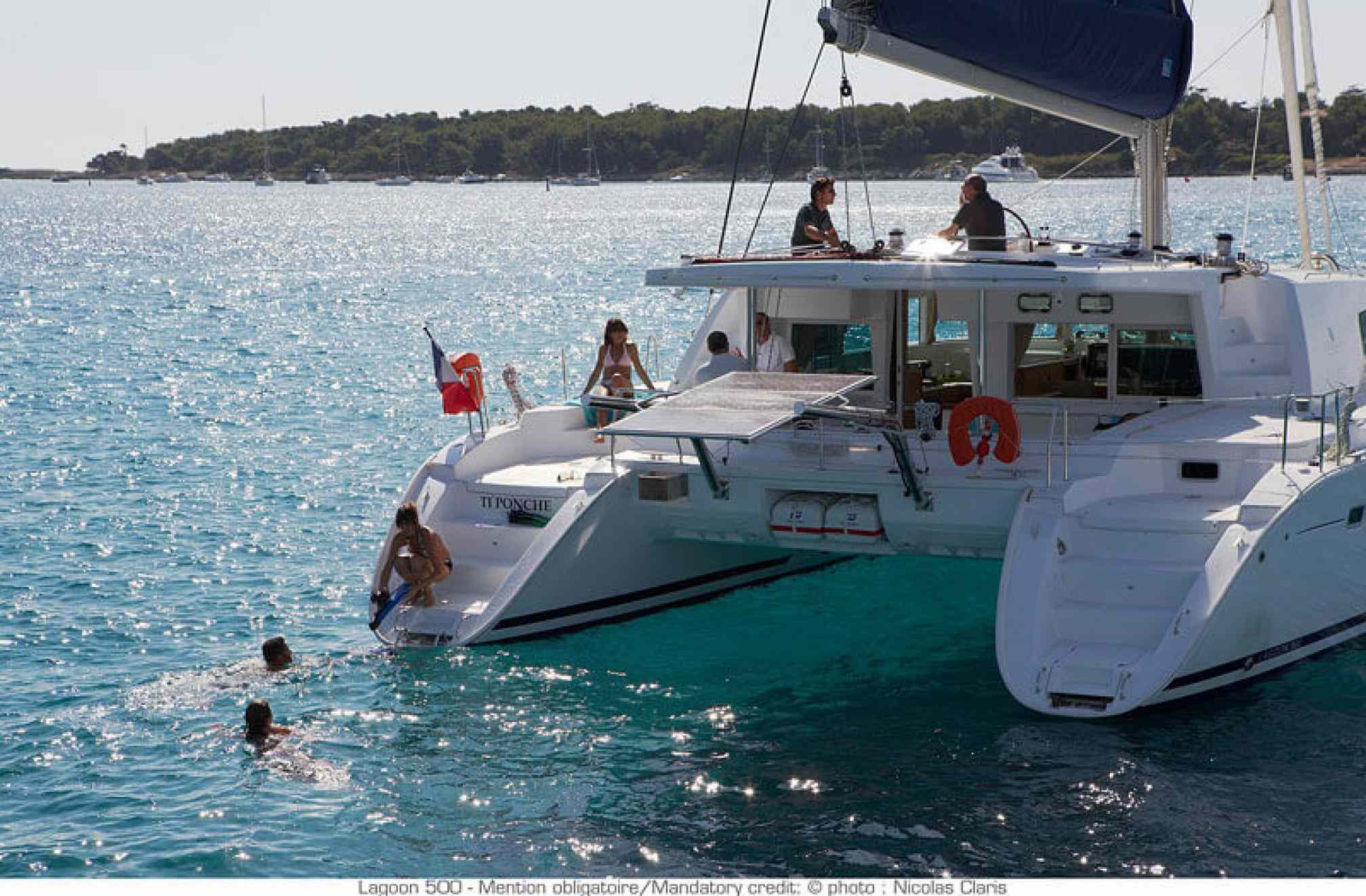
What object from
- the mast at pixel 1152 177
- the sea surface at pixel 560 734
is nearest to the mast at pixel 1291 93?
the sea surface at pixel 560 734

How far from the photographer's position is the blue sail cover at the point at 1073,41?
1216 centimetres

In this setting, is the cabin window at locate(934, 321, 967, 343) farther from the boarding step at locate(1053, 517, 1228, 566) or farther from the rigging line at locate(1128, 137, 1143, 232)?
the boarding step at locate(1053, 517, 1228, 566)

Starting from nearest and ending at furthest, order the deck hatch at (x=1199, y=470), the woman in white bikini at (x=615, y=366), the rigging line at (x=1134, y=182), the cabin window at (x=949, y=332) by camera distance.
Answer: the deck hatch at (x=1199, y=470) < the woman in white bikini at (x=615, y=366) < the rigging line at (x=1134, y=182) < the cabin window at (x=949, y=332)

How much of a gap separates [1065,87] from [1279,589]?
4.25 meters

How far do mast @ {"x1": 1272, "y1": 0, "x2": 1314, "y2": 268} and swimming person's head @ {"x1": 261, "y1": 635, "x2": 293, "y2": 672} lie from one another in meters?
9.51

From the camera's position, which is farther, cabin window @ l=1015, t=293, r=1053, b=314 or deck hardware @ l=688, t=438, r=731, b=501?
cabin window @ l=1015, t=293, r=1053, b=314

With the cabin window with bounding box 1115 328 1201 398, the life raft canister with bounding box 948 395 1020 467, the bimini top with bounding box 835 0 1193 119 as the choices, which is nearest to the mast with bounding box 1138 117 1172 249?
the bimini top with bounding box 835 0 1193 119

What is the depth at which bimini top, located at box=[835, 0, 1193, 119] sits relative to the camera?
39.7 ft

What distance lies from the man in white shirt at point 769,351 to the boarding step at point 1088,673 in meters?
3.39

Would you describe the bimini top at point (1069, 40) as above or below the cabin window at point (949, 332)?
above

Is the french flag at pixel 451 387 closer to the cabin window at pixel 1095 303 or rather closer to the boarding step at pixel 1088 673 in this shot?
the cabin window at pixel 1095 303

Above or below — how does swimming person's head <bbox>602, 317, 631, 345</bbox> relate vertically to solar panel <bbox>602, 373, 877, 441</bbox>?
above

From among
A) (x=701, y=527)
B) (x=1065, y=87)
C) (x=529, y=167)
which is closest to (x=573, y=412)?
(x=701, y=527)

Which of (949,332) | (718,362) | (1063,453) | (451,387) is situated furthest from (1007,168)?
(1063,453)
